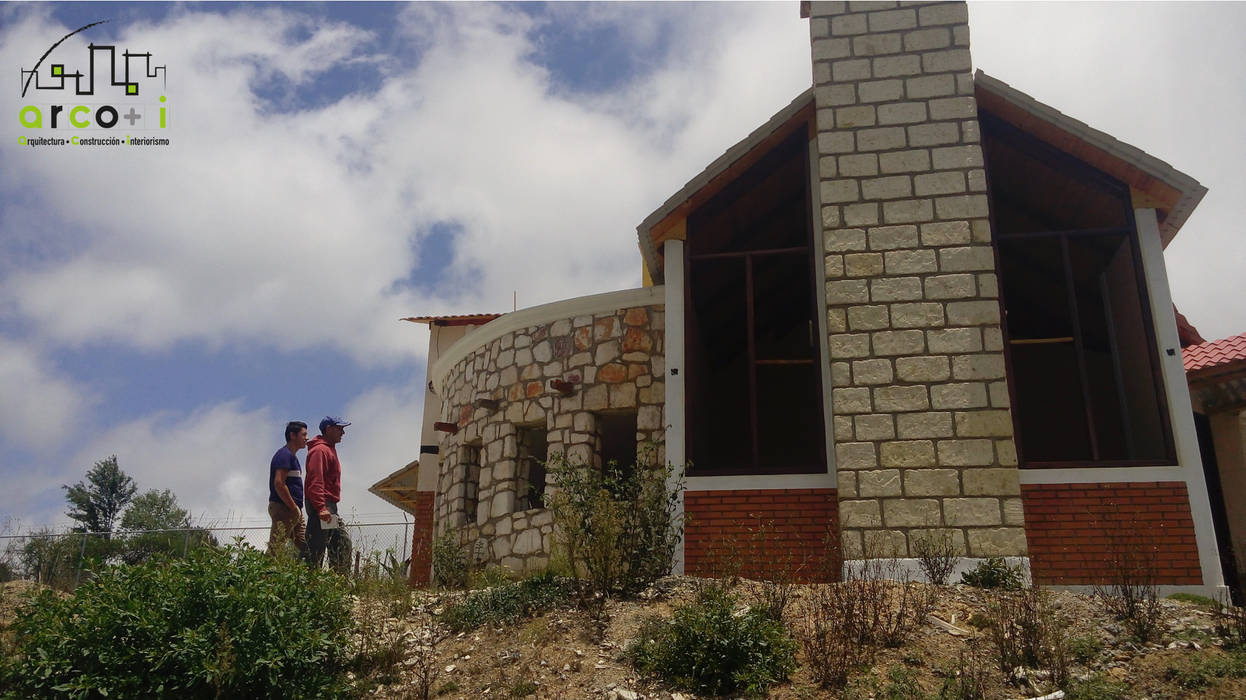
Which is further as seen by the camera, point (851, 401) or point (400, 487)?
point (400, 487)

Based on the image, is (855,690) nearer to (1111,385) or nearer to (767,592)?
(767,592)

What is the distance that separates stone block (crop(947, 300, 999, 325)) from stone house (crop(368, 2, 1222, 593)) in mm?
26

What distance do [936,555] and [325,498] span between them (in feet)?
20.5

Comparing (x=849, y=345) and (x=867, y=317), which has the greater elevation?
(x=867, y=317)

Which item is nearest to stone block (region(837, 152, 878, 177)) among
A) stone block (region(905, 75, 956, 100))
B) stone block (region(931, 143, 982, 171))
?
stone block (region(931, 143, 982, 171))

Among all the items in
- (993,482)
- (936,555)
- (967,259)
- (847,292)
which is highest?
(967,259)

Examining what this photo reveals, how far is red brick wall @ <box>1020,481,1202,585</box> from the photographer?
8.98 m

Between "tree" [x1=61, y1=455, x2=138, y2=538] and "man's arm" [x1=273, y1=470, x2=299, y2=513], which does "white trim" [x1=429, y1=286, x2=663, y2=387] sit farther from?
"tree" [x1=61, y1=455, x2=138, y2=538]

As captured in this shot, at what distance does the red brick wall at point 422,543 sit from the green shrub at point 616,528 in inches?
191

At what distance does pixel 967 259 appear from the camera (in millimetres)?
9938

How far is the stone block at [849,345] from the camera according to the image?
981cm

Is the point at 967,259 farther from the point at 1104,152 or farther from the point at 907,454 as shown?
the point at 907,454

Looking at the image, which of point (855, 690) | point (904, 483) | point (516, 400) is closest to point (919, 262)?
point (904, 483)

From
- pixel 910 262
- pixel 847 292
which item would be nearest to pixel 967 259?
pixel 910 262
